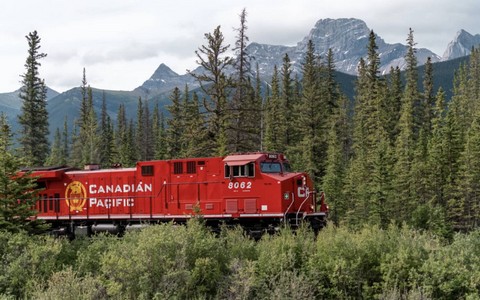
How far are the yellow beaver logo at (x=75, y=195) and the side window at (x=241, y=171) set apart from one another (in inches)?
385

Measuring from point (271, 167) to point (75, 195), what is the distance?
40.8 feet

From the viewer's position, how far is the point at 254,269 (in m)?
16.0

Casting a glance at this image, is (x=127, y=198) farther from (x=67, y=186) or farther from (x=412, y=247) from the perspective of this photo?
(x=412, y=247)

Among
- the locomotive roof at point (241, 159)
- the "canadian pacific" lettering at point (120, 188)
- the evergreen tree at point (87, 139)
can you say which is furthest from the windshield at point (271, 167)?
the evergreen tree at point (87, 139)

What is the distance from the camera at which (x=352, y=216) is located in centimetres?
4747

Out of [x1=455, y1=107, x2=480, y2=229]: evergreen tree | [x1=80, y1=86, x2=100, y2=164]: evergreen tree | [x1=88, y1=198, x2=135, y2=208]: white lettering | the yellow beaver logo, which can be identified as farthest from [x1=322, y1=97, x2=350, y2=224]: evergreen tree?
[x1=80, y1=86, x2=100, y2=164]: evergreen tree

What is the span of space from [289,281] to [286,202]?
760 centimetres

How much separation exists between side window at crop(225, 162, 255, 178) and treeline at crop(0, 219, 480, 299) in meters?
6.01

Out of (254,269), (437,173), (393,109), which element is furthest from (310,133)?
(254,269)

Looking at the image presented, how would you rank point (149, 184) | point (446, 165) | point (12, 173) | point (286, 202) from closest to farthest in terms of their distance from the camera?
point (12, 173) < point (286, 202) < point (149, 184) < point (446, 165)

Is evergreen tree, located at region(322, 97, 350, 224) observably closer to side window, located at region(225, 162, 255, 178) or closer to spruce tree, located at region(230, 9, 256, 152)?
spruce tree, located at region(230, 9, 256, 152)

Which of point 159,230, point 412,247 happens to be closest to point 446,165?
point 412,247

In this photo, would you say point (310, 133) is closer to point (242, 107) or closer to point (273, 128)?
point (273, 128)

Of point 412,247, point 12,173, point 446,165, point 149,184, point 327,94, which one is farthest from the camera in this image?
point 327,94
